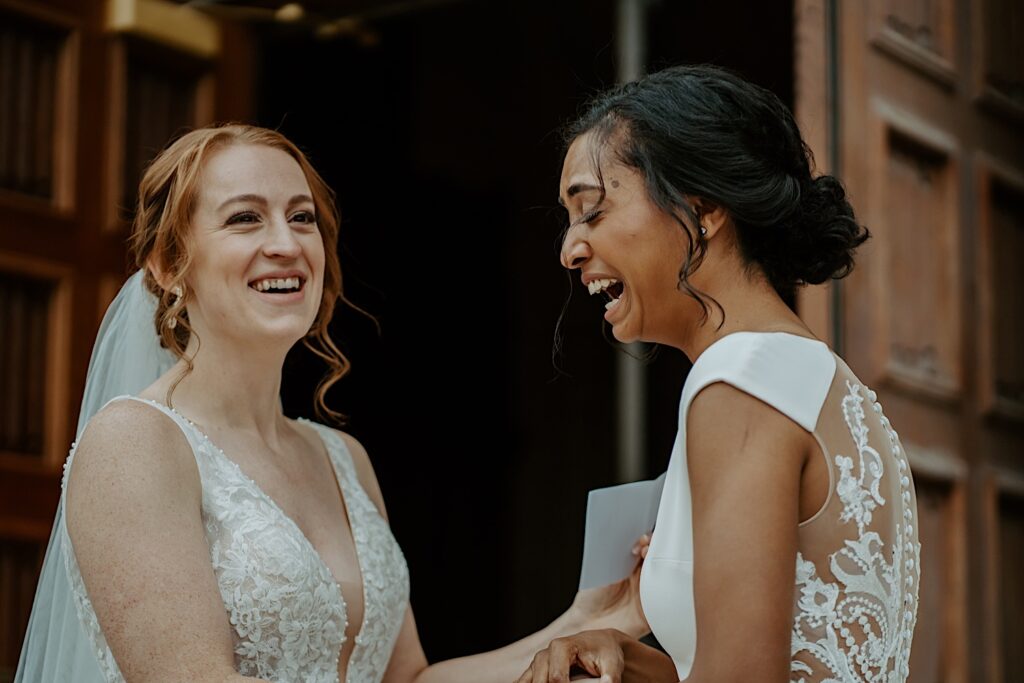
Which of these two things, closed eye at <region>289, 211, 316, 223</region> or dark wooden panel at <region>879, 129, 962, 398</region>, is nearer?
closed eye at <region>289, 211, 316, 223</region>

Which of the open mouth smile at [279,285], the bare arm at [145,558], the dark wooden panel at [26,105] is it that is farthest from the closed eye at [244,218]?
the dark wooden panel at [26,105]

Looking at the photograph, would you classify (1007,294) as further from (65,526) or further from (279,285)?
(65,526)

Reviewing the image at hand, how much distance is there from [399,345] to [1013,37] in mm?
2870

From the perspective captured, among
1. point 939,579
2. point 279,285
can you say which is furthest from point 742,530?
point 939,579

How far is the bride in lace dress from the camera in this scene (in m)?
2.39

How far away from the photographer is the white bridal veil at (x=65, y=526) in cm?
270

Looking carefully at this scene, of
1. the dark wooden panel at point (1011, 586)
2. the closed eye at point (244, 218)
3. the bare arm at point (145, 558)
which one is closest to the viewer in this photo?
the bare arm at point (145, 558)

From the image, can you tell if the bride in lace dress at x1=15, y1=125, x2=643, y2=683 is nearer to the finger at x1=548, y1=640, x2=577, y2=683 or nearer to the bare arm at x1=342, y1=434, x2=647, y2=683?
the bare arm at x1=342, y1=434, x2=647, y2=683

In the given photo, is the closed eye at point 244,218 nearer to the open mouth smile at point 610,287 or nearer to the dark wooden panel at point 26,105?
the open mouth smile at point 610,287

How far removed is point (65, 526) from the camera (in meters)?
2.54

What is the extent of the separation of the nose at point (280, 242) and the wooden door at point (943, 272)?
134cm

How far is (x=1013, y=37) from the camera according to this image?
12.9 feet

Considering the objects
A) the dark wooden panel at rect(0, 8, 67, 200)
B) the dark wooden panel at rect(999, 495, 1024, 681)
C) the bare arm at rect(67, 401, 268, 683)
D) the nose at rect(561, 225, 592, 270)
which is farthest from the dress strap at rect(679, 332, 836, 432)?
the dark wooden panel at rect(0, 8, 67, 200)

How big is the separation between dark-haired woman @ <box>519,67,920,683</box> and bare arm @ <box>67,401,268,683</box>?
0.53 m
